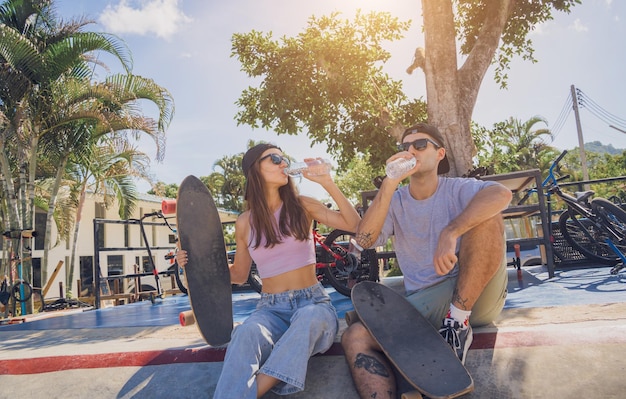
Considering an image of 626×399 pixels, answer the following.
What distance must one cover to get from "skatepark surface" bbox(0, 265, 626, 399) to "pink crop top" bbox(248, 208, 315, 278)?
20.5 inches

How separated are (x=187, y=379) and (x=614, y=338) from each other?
2263 mm

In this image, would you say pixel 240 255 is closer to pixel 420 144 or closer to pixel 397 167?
pixel 397 167

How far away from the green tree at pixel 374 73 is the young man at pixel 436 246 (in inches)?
200

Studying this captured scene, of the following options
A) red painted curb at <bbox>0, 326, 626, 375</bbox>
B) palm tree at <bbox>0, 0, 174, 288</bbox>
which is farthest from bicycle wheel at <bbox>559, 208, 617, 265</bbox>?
palm tree at <bbox>0, 0, 174, 288</bbox>

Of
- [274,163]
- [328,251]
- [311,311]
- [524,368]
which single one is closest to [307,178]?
[274,163]

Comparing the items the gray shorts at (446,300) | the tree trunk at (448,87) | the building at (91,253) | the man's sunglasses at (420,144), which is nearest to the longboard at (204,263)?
the gray shorts at (446,300)

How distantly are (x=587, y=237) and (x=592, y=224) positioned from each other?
254 mm

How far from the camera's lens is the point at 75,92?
9562 millimetres

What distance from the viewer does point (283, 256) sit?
8.13 feet

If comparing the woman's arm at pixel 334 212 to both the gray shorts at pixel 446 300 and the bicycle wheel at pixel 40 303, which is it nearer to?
the gray shorts at pixel 446 300

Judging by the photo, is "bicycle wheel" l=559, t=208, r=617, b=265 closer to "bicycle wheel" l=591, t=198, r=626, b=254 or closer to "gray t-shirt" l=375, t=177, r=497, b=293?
"bicycle wheel" l=591, t=198, r=626, b=254

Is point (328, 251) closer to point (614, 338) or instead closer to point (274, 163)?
point (274, 163)

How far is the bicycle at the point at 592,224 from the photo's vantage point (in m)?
5.13

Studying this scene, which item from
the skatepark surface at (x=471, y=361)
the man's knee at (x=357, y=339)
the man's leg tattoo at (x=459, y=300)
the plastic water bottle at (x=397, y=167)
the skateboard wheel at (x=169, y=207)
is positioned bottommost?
the skatepark surface at (x=471, y=361)
